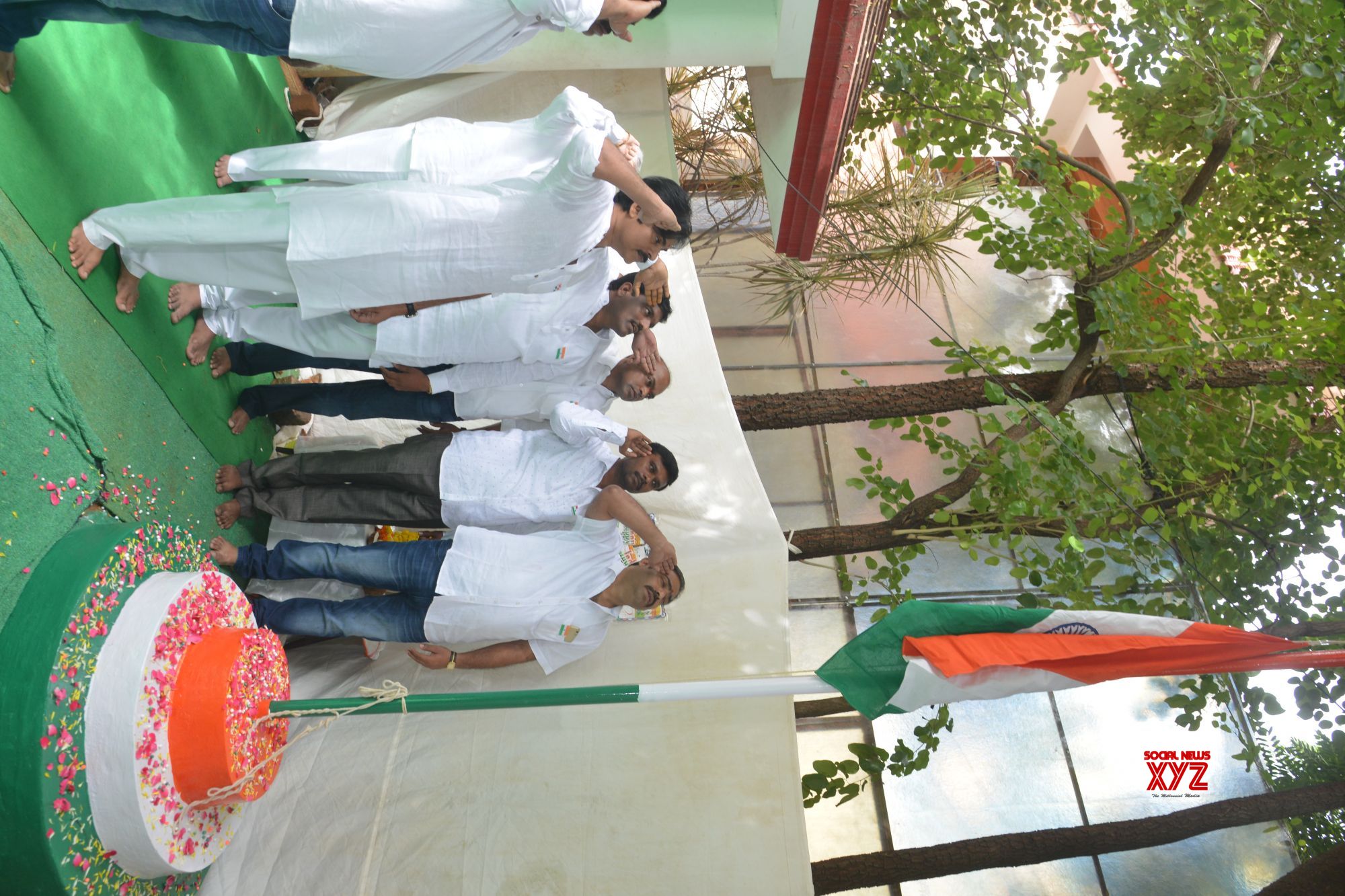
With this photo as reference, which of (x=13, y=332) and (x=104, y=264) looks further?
(x=104, y=264)

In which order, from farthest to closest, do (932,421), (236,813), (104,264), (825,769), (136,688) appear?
(932,421)
(825,769)
(104,264)
(236,813)
(136,688)

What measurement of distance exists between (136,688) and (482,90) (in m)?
3.47

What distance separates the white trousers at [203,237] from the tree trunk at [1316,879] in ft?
11.7

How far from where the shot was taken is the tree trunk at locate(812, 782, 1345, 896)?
142 inches

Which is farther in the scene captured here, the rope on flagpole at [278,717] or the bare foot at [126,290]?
the bare foot at [126,290]

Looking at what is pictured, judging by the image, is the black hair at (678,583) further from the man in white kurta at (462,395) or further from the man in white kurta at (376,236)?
the man in white kurta at (376,236)

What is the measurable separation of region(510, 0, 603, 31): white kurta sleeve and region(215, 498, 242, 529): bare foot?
175cm

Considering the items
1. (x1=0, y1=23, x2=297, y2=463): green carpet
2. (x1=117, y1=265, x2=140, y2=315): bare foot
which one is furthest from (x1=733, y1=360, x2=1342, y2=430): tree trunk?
(x1=117, y1=265, x2=140, y2=315): bare foot

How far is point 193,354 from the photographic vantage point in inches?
116

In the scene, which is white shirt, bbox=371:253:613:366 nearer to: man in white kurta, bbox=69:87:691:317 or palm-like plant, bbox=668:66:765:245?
man in white kurta, bbox=69:87:691:317

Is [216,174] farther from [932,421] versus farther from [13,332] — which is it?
[932,421]

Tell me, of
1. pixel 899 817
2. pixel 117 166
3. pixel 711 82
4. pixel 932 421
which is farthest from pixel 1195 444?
pixel 117 166

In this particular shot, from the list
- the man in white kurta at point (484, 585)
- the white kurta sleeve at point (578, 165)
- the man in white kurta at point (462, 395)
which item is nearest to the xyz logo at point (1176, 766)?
the man in white kurta at point (484, 585)

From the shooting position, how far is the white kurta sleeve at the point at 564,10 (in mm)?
2320
